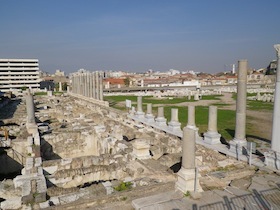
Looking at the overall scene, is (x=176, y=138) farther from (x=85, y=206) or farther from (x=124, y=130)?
(x=85, y=206)

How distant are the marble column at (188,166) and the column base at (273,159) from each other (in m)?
3.76

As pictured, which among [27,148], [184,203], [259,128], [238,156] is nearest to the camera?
[184,203]

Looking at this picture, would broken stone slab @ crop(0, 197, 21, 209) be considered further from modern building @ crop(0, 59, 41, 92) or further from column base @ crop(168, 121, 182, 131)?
modern building @ crop(0, 59, 41, 92)

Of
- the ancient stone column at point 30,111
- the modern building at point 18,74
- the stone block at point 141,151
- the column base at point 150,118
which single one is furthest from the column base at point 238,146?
the modern building at point 18,74

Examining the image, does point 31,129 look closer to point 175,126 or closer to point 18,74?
point 175,126

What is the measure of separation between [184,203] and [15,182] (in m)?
5.54

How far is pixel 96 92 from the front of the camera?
34.3 m

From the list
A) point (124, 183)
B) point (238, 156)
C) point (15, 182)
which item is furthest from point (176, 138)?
point (15, 182)

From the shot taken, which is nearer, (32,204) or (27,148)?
(32,204)

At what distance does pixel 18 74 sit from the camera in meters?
81.2

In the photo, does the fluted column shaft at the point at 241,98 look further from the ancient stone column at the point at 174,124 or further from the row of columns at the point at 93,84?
the row of columns at the point at 93,84

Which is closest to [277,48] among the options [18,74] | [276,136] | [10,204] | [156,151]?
[276,136]

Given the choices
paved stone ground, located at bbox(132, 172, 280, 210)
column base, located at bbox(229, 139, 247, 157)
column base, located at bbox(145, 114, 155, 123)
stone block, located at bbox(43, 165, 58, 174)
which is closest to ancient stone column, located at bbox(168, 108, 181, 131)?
column base, located at bbox(145, 114, 155, 123)

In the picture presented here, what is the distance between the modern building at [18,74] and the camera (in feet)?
256
